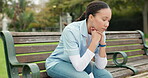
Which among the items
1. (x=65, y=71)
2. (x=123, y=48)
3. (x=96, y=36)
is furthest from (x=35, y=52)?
(x=123, y=48)

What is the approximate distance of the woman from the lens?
2160 mm

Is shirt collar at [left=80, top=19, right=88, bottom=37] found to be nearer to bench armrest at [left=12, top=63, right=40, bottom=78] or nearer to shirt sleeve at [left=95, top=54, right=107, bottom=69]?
shirt sleeve at [left=95, top=54, right=107, bottom=69]

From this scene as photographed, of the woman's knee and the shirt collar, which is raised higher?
the shirt collar

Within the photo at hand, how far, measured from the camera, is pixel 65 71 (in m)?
2.24

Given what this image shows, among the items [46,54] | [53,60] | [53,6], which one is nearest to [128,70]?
[46,54]

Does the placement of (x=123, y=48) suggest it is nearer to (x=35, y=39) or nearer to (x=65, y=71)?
(x=35, y=39)

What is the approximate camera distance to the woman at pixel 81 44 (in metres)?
2.16

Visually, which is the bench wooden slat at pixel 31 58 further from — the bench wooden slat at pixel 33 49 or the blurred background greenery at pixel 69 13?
the blurred background greenery at pixel 69 13

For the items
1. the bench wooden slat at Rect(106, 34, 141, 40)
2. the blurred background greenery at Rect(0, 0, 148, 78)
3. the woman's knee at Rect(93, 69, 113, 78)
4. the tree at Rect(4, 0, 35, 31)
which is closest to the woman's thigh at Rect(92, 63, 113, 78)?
the woman's knee at Rect(93, 69, 113, 78)

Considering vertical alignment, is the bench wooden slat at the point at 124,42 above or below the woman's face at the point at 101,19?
below

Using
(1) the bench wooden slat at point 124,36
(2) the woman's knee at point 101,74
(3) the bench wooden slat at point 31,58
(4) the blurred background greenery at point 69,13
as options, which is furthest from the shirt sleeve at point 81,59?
(4) the blurred background greenery at point 69,13

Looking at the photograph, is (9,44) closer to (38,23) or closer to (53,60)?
(53,60)

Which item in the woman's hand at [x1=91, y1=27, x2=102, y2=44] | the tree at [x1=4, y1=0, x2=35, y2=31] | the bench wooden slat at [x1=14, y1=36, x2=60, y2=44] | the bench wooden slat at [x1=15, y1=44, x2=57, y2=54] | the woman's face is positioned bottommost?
the tree at [x1=4, y1=0, x2=35, y2=31]

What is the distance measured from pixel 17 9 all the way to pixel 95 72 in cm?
3271
